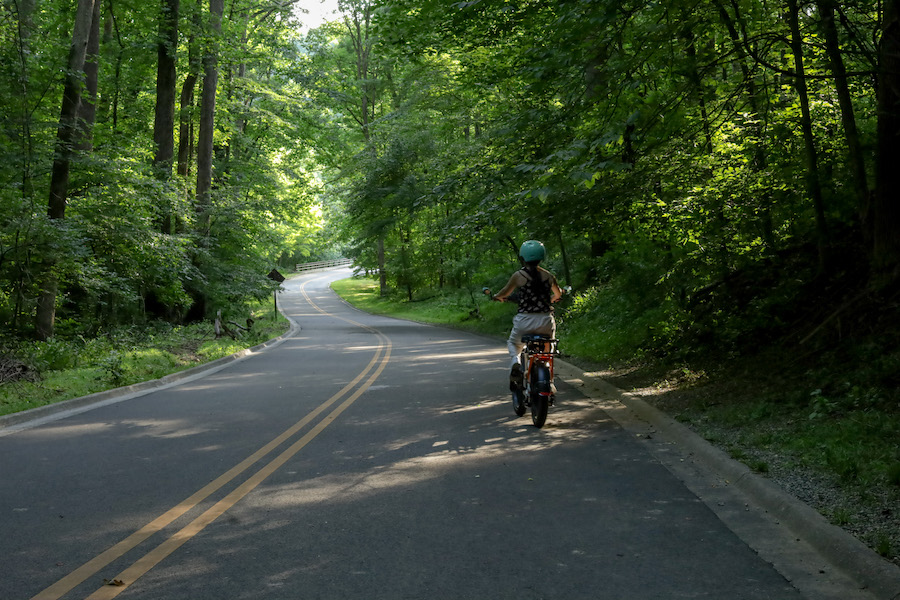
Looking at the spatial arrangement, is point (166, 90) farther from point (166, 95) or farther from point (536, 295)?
point (536, 295)

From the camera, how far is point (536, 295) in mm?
8977

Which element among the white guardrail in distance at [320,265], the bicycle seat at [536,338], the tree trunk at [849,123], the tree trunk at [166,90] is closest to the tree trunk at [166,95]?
the tree trunk at [166,90]

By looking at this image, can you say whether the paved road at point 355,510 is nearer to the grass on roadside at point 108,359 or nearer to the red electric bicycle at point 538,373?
the red electric bicycle at point 538,373

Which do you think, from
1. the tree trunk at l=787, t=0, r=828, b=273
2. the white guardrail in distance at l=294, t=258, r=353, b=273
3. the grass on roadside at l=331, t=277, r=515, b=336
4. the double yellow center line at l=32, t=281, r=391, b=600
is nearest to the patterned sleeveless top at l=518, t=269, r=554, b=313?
the double yellow center line at l=32, t=281, r=391, b=600

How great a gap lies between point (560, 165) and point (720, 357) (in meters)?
4.21

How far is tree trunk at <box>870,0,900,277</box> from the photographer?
28.2 feet

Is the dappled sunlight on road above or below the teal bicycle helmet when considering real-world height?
below

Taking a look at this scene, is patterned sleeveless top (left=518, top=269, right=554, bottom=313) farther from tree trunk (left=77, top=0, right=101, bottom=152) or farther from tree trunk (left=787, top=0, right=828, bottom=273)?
tree trunk (left=77, top=0, right=101, bottom=152)

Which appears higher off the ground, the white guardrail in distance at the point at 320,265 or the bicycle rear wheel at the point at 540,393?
the white guardrail in distance at the point at 320,265

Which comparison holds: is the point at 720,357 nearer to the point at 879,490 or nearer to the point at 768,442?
the point at 768,442

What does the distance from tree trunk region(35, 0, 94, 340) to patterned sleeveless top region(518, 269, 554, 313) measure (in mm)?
12463

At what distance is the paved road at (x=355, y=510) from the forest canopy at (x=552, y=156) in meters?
2.89

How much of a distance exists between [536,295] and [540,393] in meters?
1.20

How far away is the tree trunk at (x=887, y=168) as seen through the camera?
8.59m
